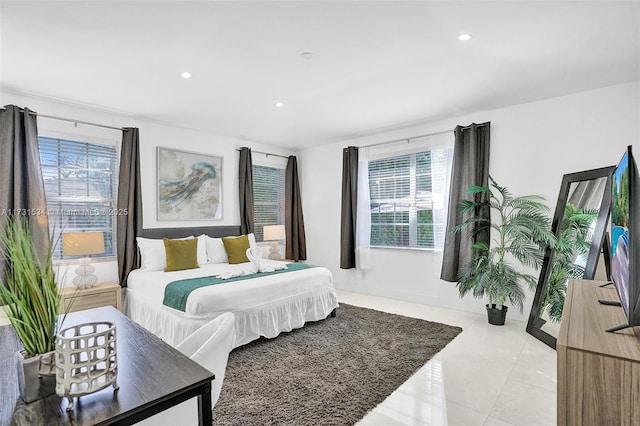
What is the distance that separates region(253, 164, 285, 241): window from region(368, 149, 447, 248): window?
1795 mm

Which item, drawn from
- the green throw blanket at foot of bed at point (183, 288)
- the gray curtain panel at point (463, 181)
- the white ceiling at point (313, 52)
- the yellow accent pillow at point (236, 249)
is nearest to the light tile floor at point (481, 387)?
the gray curtain panel at point (463, 181)

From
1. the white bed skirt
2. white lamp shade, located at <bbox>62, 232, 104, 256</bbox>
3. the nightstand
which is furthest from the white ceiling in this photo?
the white bed skirt

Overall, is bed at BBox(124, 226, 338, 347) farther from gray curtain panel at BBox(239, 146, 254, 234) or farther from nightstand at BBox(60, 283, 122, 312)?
gray curtain panel at BBox(239, 146, 254, 234)

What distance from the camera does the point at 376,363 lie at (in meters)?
2.78

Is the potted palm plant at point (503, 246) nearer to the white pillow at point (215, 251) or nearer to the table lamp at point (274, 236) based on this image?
the table lamp at point (274, 236)

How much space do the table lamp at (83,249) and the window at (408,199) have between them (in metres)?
3.77

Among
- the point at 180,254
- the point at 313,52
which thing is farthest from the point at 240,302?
the point at 313,52

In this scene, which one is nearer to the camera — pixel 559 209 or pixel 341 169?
pixel 559 209

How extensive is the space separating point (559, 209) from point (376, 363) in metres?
2.60

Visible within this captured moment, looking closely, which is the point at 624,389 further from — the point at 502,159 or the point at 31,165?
the point at 31,165

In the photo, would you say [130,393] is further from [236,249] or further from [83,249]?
[236,249]

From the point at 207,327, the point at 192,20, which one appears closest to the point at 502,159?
the point at 192,20

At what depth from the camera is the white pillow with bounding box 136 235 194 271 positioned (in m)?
3.95

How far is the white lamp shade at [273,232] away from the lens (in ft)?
17.5
